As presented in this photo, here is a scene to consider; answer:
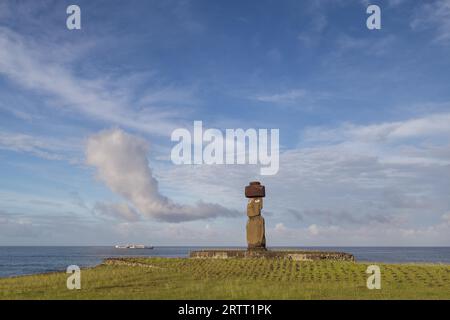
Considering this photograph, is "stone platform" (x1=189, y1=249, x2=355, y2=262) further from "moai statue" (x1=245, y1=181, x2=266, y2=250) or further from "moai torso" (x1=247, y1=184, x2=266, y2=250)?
"moai statue" (x1=245, y1=181, x2=266, y2=250)

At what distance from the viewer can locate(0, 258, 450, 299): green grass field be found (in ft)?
60.2

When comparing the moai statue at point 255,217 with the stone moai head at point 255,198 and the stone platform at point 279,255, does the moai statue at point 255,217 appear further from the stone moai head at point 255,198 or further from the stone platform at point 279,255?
the stone platform at point 279,255

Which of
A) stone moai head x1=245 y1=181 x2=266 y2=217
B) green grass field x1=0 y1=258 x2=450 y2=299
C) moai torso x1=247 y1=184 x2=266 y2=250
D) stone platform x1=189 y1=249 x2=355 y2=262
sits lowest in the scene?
stone platform x1=189 y1=249 x2=355 y2=262

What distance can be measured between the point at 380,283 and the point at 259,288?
634 cm

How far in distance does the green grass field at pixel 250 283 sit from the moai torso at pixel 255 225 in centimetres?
735

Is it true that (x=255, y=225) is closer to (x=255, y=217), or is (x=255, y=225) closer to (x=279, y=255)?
(x=255, y=217)

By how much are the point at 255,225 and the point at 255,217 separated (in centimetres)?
65

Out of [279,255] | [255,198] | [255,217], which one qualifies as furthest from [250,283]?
[255,198]

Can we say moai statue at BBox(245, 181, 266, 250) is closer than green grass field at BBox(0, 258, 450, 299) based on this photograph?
No

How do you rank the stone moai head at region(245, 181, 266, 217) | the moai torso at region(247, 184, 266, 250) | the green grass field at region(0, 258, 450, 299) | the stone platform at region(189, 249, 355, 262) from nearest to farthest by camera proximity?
1. the green grass field at region(0, 258, 450, 299)
2. the stone platform at region(189, 249, 355, 262)
3. the moai torso at region(247, 184, 266, 250)
4. the stone moai head at region(245, 181, 266, 217)

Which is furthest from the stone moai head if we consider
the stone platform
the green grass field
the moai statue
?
the green grass field

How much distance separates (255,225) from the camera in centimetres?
4147
